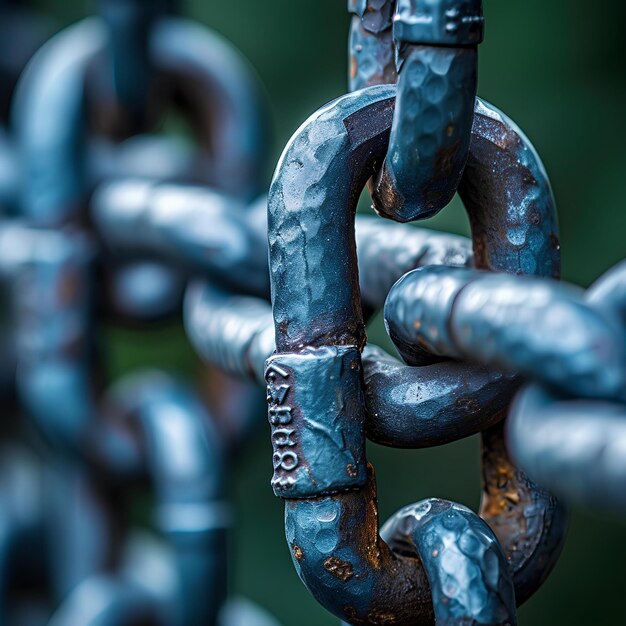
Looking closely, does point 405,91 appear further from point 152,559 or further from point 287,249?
point 152,559

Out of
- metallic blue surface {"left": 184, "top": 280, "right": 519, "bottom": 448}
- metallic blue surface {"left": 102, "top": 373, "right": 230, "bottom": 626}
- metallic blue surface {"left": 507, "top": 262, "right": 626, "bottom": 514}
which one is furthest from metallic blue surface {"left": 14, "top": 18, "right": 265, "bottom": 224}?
metallic blue surface {"left": 507, "top": 262, "right": 626, "bottom": 514}

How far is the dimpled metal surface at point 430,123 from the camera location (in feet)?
1.53

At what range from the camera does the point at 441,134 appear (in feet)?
1.56

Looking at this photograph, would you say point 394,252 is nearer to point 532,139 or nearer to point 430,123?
point 430,123

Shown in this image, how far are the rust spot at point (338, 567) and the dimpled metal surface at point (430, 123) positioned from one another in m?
0.15

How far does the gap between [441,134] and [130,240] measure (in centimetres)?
44

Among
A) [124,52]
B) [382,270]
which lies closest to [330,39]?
[124,52]

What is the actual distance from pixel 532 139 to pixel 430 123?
828mm

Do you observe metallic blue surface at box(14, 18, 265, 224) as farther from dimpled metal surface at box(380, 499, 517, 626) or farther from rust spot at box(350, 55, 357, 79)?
dimpled metal surface at box(380, 499, 517, 626)

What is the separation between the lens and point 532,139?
4.18 ft

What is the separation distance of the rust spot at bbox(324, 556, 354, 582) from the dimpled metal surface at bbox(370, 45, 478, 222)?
→ 15cm

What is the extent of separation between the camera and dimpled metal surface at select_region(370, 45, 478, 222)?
0.47m

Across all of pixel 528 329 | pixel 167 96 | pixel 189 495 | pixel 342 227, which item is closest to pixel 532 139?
pixel 167 96

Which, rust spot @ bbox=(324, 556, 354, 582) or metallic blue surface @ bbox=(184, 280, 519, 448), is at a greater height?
metallic blue surface @ bbox=(184, 280, 519, 448)
